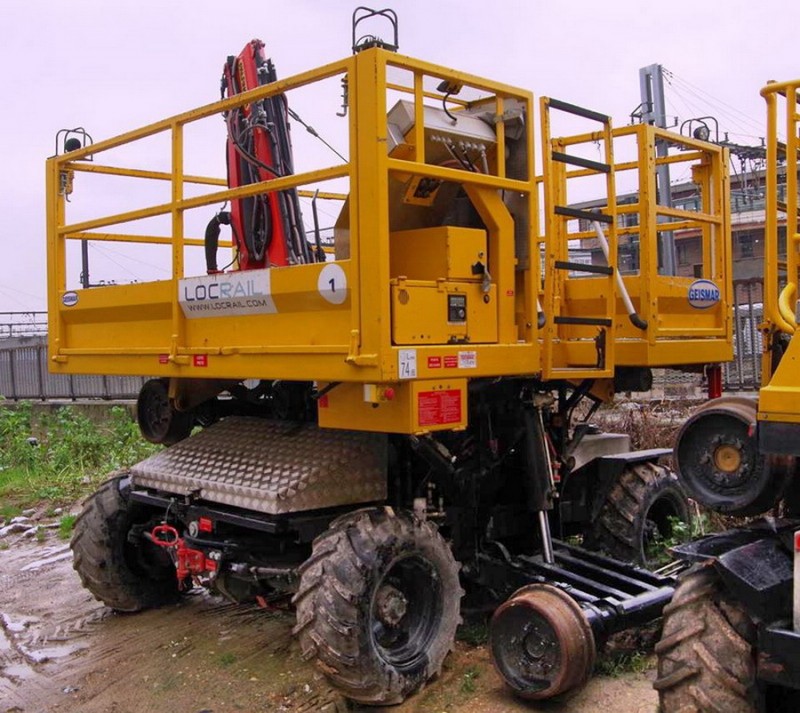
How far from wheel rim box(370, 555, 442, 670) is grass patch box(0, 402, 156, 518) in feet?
21.0

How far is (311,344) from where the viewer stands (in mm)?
4145

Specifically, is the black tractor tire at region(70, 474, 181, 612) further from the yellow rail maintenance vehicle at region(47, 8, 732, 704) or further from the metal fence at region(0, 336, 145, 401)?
the metal fence at region(0, 336, 145, 401)

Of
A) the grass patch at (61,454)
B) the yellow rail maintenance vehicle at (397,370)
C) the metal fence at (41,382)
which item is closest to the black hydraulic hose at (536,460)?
the yellow rail maintenance vehicle at (397,370)

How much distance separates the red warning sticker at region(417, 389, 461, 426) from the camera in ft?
12.9

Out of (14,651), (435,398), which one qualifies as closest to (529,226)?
(435,398)

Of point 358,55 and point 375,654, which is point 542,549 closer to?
point 375,654

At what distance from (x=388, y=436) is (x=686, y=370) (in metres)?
2.33

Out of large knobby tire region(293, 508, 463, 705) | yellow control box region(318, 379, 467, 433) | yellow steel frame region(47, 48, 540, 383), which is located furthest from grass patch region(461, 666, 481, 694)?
yellow steel frame region(47, 48, 540, 383)

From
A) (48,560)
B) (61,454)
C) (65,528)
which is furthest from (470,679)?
(61,454)

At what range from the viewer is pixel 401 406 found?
3.94m

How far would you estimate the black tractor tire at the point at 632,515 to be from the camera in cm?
567

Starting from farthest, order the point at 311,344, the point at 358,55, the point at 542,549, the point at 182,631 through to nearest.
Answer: the point at 182,631 < the point at 542,549 < the point at 311,344 < the point at 358,55

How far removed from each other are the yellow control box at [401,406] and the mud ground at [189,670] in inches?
52.7

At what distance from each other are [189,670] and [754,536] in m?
3.09
